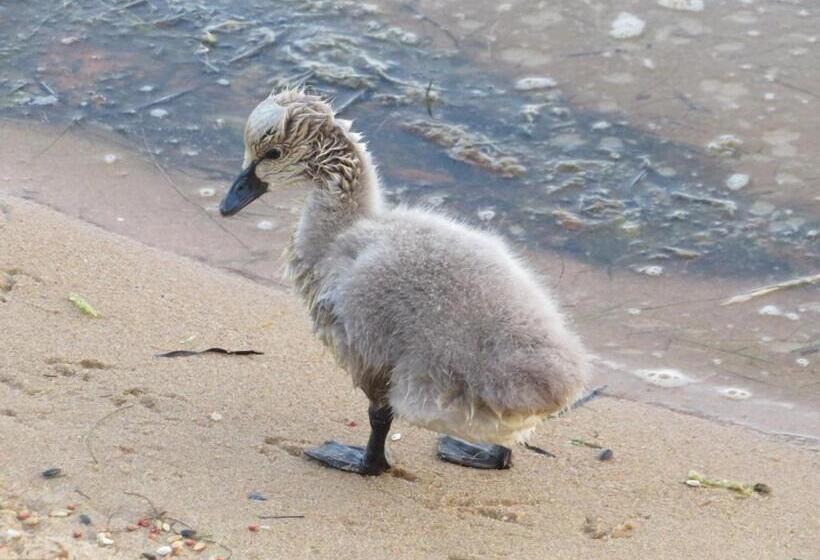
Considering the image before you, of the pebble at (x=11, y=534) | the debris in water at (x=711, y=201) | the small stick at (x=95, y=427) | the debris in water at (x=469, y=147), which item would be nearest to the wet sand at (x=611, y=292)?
the debris in water at (x=711, y=201)

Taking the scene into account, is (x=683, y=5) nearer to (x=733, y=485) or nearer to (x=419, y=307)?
(x=733, y=485)

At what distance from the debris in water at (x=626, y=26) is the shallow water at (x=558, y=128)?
0.08m

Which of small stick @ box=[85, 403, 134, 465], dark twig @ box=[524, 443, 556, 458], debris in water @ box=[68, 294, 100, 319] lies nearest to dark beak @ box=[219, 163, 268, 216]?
debris in water @ box=[68, 294, 100, 319]

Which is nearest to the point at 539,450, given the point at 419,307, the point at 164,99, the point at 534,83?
the point at 419,307

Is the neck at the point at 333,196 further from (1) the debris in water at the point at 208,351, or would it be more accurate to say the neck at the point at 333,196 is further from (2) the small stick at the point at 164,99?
(2) the small stick at the point at 164,99

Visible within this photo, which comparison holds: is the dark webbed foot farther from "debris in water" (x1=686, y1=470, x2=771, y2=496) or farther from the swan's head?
the swan's head

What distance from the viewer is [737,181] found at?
7121mm

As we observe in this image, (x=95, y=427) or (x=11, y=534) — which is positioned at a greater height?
(x=11, y=534)

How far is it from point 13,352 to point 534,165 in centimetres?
345

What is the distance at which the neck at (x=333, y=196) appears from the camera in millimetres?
4668

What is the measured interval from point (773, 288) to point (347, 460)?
270 centimetres

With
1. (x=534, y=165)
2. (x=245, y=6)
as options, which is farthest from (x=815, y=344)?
(x=245, y=6)

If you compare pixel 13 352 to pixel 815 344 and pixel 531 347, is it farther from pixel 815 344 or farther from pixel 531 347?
pixel 815 344

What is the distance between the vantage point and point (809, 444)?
498 centimetres
